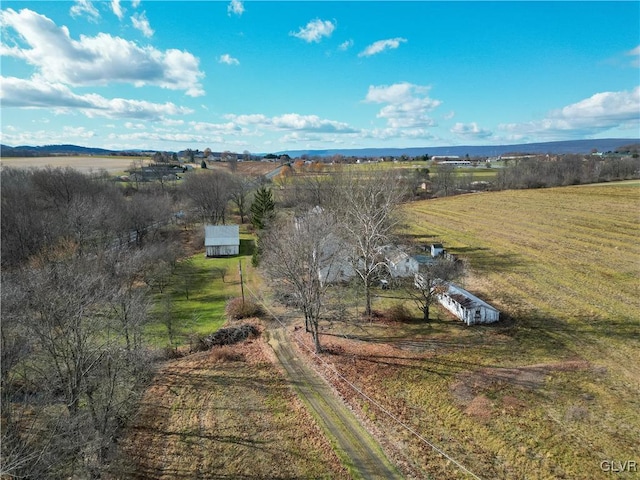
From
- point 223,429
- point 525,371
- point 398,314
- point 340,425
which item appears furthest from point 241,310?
point 525,371

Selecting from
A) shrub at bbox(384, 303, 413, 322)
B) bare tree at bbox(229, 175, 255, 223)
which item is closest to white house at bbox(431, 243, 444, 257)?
shrub at bbox(384, 303, 413, 322)

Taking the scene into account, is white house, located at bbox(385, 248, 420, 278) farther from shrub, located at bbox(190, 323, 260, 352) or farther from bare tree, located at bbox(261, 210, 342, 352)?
shrub, located at bbox(190, 323, 260, 352)

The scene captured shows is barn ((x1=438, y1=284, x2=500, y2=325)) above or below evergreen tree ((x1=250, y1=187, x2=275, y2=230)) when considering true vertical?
below

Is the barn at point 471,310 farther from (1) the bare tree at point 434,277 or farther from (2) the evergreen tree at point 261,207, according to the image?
(2) the evergreen tree at point 261,207

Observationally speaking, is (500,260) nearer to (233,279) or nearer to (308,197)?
(233,279)

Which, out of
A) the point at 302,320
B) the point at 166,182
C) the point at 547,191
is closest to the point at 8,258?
the point at 302,320

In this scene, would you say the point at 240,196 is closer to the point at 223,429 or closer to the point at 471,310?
the point at 471,310
